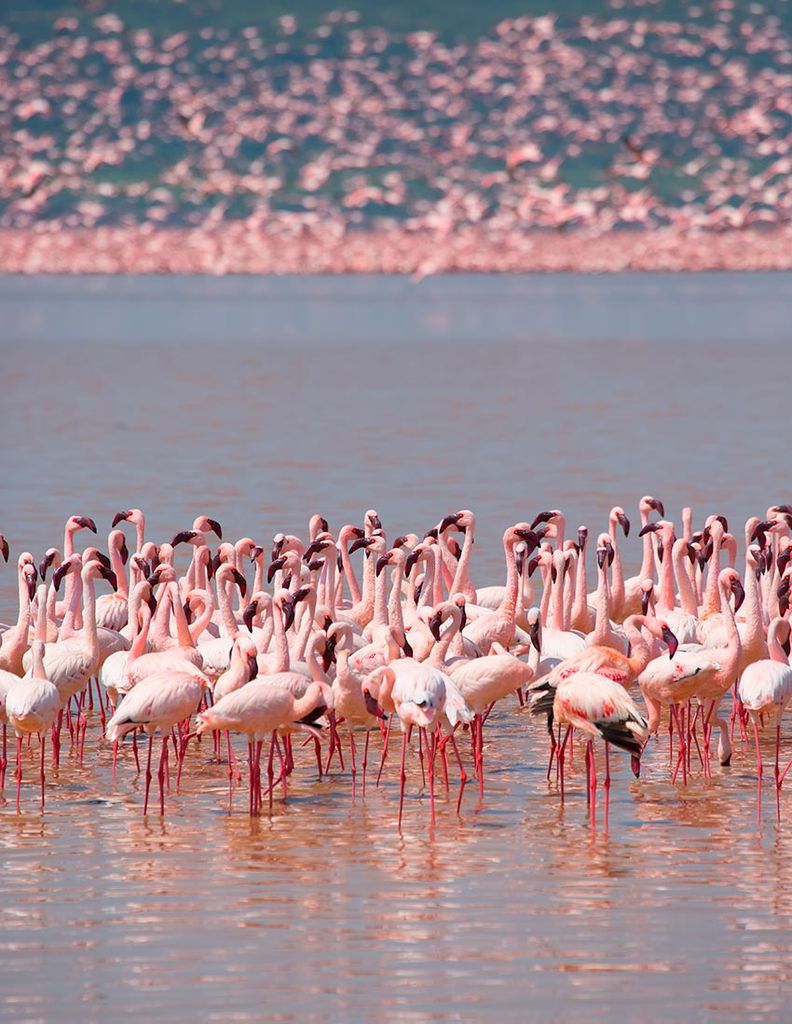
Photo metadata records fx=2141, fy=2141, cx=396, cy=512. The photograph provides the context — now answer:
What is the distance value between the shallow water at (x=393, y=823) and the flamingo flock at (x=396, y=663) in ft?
0.76

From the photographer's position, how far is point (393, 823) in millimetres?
11070

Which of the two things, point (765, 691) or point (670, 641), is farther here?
point (670, 641)

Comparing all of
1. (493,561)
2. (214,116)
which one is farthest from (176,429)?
(214,116)

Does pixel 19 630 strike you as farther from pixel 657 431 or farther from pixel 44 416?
pixel 44 416

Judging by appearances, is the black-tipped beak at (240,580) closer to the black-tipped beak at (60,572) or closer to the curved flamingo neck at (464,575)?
the black-tipped beak at (60,572)

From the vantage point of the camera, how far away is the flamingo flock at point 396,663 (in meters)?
11.2

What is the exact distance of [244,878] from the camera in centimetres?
1008

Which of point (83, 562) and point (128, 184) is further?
point (128, 184)

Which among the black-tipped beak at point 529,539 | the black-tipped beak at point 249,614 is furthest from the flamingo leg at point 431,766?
the black-tipped beak at point 529,539

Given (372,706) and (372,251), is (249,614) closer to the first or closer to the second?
(372,706)

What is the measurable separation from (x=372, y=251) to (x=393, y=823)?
109445 mm

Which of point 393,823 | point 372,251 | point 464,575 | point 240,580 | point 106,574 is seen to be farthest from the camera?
point 372,251

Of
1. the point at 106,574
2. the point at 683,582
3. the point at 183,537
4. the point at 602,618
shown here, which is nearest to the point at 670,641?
the point at 602,618

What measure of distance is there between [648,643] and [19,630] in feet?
12.0
